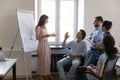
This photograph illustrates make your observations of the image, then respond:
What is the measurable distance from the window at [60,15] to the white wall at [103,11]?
1.35 feet

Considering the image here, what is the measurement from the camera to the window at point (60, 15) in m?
6.08

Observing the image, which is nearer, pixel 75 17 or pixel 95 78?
pixel 95 78

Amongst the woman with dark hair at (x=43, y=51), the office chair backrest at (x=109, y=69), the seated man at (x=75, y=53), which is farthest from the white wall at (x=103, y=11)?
the office chair backrest at (x=109, y=69)

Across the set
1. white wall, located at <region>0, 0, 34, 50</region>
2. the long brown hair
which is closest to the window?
white wall, located at <region>0, 0, 34, 50</region>

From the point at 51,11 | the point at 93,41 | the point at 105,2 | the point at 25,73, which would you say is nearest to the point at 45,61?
the point at 25,73

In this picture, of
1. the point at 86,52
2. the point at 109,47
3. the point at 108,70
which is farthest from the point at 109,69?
the point at 86,52

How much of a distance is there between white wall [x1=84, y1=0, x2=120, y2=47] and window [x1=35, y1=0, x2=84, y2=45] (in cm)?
41

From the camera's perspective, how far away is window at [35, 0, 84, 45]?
19.9 feet

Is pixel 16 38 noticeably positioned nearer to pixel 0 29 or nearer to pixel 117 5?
pixel 0 29

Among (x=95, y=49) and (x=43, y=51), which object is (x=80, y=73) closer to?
(x=95, y=49)

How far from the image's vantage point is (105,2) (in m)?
5.70

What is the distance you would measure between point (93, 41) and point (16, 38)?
203 cm

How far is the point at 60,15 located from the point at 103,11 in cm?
123

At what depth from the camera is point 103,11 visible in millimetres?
5723
